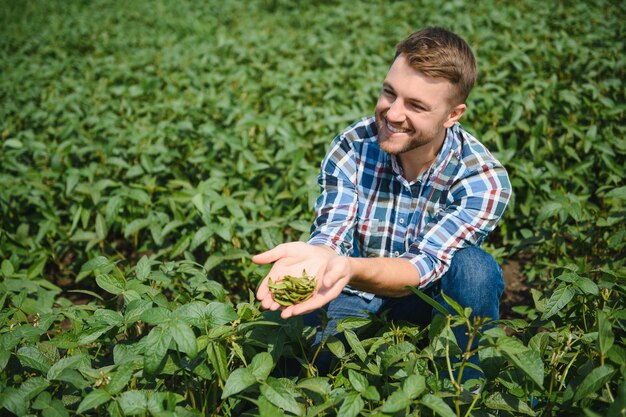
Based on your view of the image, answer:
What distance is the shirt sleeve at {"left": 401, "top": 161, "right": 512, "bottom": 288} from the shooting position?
1738mm

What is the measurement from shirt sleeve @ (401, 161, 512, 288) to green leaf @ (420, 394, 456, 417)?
0.50 m

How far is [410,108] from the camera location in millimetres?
1824

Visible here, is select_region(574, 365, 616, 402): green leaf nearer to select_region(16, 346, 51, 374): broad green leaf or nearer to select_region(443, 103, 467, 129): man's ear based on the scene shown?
select_region(443, 103, 467, 129): man's ear

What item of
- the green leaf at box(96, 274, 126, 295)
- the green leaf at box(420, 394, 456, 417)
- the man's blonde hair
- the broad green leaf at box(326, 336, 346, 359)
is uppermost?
the man's blonde hair

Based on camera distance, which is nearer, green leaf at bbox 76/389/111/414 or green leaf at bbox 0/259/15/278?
green leaf at bbox 76/389/111/414

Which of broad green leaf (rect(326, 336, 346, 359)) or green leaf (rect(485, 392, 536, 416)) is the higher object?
broad green leaf (rect(326, 336, 346, 359))

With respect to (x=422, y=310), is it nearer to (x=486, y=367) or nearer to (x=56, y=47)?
(x=486, y=367)

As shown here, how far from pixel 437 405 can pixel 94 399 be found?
2.74 ft

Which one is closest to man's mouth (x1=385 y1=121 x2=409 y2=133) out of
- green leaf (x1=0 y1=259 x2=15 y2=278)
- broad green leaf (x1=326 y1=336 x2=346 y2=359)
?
broad green leaf (x1=326 y1=336 x2=346 y2=359)

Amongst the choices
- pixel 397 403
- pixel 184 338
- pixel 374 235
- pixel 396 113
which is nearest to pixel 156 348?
pixel 184 338

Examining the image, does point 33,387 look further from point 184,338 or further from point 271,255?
point 271,255

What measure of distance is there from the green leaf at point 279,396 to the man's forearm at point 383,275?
0.37 meters

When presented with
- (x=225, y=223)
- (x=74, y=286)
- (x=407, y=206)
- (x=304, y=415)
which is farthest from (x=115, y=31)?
(x=304, y=415)

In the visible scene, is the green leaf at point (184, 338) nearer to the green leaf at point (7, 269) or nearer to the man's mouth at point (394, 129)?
the man's mouth at point (394, 129)
